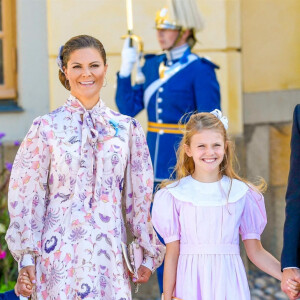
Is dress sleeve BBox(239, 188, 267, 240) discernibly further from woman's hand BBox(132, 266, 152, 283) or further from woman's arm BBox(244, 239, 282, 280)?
Answer: woman's hand BBox(132, 266, 152, 283)

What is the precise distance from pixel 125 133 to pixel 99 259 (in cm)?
54

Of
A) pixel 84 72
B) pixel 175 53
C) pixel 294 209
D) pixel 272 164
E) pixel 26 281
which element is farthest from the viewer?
pixel 272 164

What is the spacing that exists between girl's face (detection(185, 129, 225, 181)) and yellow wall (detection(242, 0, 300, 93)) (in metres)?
3.03

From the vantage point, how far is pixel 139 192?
4195 mm

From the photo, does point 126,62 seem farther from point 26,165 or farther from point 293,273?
point 293,273

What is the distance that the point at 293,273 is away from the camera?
385cm

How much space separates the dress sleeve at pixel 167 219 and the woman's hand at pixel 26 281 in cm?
57

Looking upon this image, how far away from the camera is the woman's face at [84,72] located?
4.12 m

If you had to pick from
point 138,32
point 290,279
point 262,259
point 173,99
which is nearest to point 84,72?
point 262,259

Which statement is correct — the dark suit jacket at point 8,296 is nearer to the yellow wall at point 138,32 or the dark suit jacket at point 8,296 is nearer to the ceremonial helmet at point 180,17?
the ceremonial helmet at point 180,17

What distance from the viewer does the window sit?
6.87m

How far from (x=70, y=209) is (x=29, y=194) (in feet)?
0.58

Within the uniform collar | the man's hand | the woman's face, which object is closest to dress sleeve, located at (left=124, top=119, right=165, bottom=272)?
the woman's face

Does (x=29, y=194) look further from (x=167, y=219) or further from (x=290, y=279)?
(x=290, y=279)
